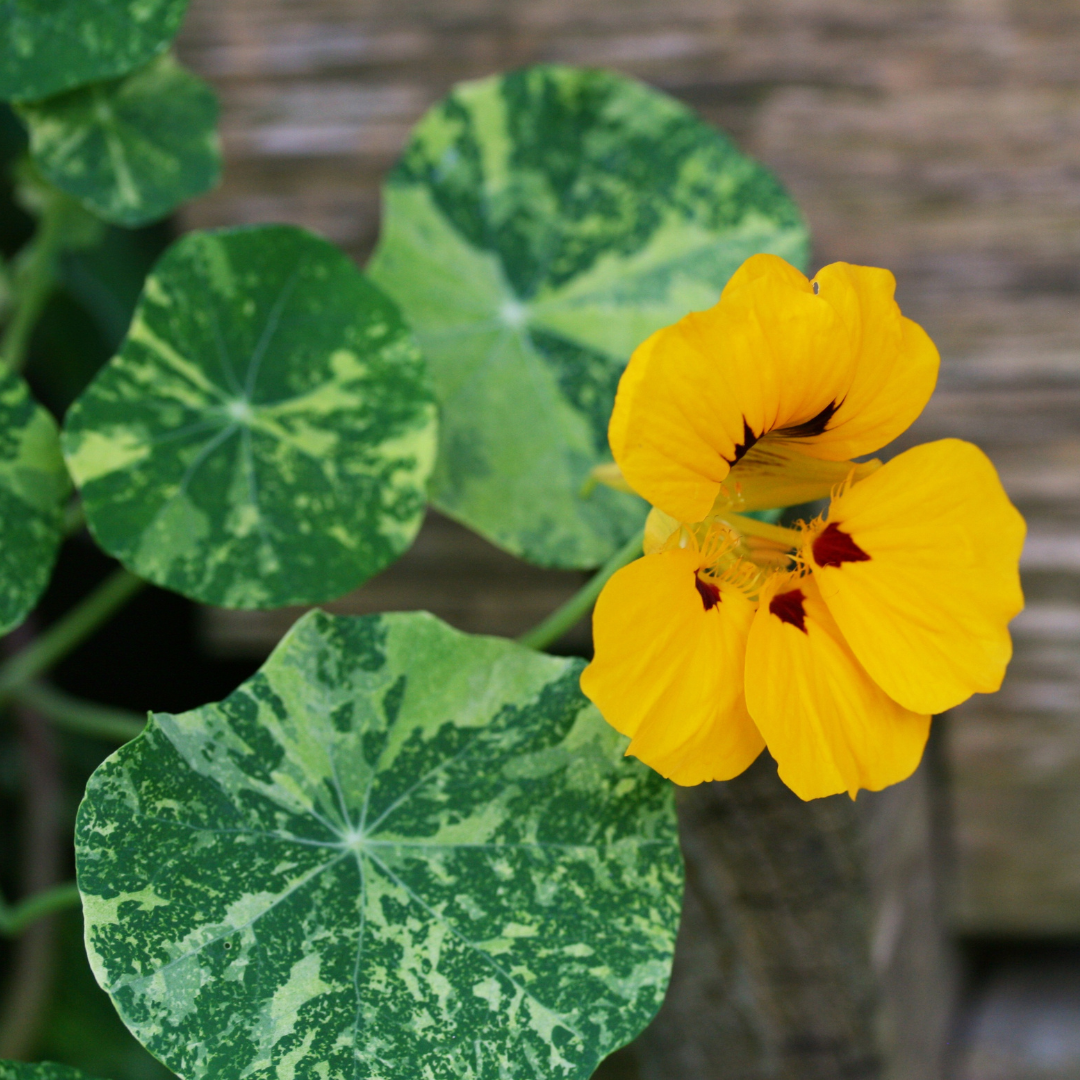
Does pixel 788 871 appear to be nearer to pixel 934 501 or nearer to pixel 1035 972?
pixel 934 501

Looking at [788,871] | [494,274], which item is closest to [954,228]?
[494,274]

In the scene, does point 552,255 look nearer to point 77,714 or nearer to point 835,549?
point 835,549

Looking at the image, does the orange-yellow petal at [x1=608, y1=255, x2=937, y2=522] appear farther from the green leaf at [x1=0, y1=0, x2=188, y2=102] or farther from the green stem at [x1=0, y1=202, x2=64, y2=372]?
the green stem at [x1=0, y1=202, x2=64, y2=372]

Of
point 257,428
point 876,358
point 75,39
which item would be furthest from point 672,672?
point 75,39

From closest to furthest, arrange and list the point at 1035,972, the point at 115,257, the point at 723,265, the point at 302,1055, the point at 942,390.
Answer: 1. the point at 302,1055
2. the point at 723,265
3. the point at 942,390
4. the point at 115,257
5. the point at 1035,972

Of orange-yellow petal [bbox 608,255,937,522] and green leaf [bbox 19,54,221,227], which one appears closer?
orange-yellow petal [bbox 608,255,937,522]

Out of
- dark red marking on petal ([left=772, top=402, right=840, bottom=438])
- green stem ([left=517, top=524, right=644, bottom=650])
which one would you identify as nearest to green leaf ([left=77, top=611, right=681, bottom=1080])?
green stem ([left=517, top=524, right=644, bottom=650])
